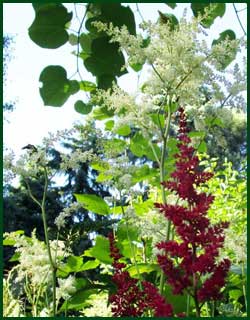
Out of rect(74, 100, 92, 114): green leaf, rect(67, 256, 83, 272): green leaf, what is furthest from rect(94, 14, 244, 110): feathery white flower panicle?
rect(67, 256, 83, 272): green leaf

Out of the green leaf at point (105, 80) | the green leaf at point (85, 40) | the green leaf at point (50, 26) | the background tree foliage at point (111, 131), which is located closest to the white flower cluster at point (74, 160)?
the background tree foliage at point (111, 131)

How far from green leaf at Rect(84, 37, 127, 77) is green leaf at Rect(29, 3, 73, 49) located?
0.10 metres

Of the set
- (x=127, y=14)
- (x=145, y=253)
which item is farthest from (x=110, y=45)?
(x=145, y=253)

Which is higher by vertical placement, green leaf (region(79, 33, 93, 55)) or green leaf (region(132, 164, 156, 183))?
green leaf (region(79, 33, 93, 55))

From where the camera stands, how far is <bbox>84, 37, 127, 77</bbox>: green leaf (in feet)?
4.60

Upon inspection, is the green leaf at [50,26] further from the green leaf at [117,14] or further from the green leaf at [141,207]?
the green leaf at [141,207]

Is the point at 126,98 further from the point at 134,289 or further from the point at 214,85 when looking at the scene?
the point at 134,289

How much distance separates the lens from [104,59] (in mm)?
1427

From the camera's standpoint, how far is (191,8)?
1500 mm

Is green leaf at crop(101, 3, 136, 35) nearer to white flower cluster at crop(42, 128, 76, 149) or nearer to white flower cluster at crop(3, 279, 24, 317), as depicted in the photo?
white flower cluster at crop(42, 128, 76, 149)

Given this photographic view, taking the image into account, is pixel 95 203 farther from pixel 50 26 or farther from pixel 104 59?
pixel 50 26

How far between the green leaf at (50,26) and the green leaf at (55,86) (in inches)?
2.9

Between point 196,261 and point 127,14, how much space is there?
0.82 meters

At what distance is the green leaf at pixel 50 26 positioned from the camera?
140cm
